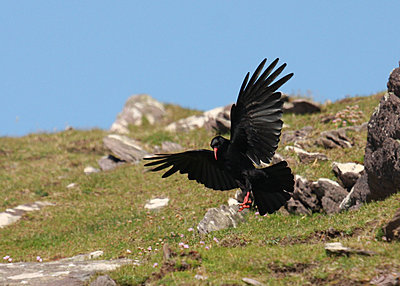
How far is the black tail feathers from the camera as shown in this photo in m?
11.0

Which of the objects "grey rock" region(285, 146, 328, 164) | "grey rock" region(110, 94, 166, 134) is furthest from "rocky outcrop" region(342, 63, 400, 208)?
"grey rock" region(110, 94, 166, 134)

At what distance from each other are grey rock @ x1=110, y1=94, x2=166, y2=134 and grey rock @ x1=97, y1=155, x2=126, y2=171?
10.2 meters

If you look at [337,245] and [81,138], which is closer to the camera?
[337,245]

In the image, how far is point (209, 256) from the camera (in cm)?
895

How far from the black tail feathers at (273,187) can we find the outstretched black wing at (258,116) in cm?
41

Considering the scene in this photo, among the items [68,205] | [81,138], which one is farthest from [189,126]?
[68,205]

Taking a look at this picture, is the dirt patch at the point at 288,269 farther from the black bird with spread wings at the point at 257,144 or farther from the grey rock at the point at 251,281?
the black bird with spread wings at the point at 257,144

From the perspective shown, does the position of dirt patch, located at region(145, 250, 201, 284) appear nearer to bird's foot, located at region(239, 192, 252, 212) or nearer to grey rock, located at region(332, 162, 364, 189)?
bird's foot, located at region(239, 192, 252, 212)

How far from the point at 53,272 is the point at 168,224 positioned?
17.8 feet

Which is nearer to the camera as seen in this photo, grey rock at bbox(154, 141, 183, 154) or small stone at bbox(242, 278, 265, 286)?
small stone at bbox(242, 278, 265, 286)

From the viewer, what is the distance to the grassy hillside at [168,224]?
8.12m

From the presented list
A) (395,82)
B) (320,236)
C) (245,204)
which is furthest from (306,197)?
(245,204)

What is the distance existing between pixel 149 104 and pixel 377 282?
32.6m

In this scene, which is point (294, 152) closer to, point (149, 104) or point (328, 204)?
point (328, 204)
